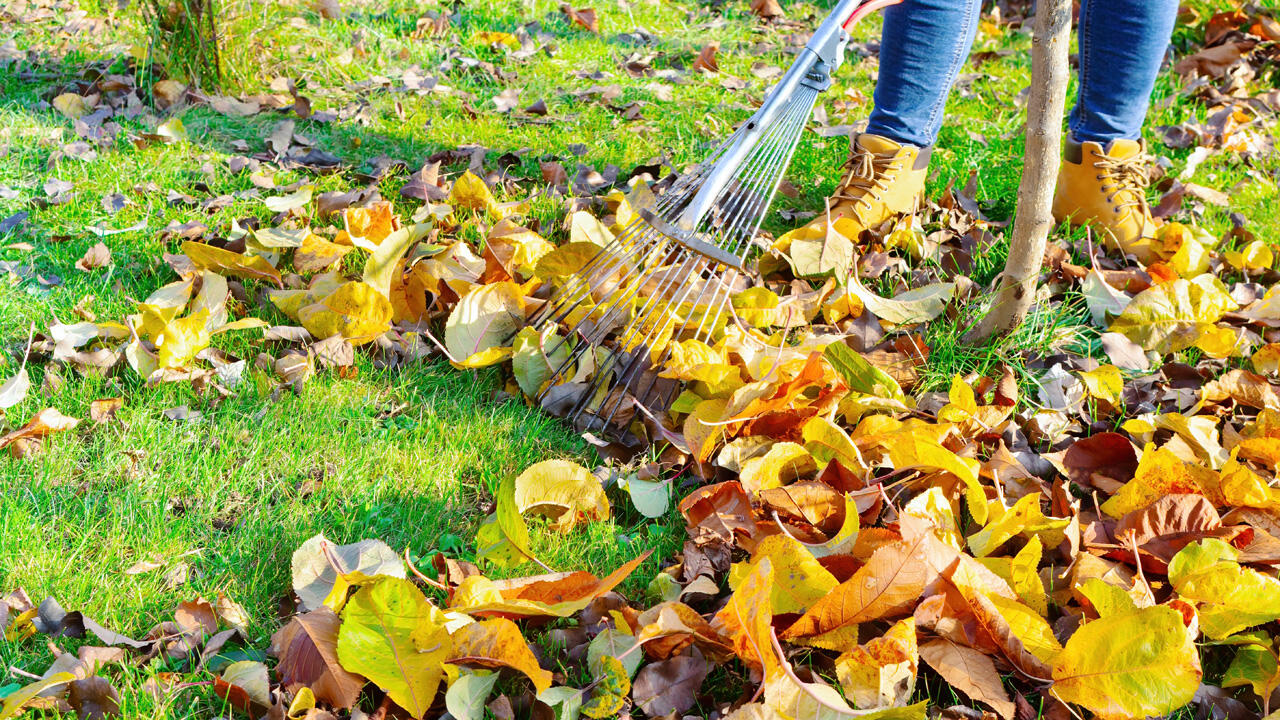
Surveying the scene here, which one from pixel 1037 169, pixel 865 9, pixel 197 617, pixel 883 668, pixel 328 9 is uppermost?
pixel 865 9

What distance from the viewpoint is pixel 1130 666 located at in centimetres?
128

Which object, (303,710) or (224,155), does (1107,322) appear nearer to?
(303,710)

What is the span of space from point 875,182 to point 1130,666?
5.06 ft

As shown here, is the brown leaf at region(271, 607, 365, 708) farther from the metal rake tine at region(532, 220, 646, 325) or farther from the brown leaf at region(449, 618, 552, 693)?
the metal rake tine at region(532, 220, 646, 325)

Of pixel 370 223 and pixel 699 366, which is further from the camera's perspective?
pixel 370 223

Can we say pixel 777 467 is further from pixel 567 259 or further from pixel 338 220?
pixel 338 220

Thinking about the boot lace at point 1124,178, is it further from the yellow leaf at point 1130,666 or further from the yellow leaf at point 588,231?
the yellow leaf at point 1130,666

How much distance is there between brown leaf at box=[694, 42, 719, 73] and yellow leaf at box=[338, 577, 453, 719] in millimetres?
3042

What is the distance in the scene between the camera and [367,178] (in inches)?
115

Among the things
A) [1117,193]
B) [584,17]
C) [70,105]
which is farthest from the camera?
[584,17]

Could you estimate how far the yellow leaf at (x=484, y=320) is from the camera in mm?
2090

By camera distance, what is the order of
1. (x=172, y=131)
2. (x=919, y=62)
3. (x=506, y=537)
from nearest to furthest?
(x=506, y=537), (x=919, y=62), (x=172, y=131)

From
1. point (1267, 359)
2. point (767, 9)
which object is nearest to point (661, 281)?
point (1267, 359)

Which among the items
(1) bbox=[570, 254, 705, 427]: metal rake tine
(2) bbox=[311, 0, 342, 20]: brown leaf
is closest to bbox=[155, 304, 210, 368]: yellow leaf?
(1) bbox=[570, 254, 705, 427]: metal rake tine
